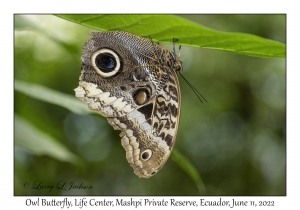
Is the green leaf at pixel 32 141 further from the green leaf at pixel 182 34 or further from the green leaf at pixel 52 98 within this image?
the green leaf at pixel 182 34

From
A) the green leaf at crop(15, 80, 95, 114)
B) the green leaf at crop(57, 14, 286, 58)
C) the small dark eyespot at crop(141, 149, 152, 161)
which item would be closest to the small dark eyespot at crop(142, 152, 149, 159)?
the small dark eyespot at crop(141, 149, 152, 161)

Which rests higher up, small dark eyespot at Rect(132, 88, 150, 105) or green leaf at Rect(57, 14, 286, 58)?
green leaf at Rect(57, 14, 286, 58)

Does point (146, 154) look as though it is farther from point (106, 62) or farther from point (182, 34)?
point (182, 34)

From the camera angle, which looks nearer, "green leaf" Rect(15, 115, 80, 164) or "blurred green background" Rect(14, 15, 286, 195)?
"green leaf" Rect(15, 115, 80, 164)

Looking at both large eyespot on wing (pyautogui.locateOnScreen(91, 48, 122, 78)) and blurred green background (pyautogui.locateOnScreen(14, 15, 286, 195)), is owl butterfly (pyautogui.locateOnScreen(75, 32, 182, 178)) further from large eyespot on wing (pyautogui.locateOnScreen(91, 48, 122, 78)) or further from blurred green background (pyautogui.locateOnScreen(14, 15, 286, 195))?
blurred green background (pyautogui.locateOnScreen(14, 15, 286, 195))

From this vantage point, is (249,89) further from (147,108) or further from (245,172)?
(147,108)

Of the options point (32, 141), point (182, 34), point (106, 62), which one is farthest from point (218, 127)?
point (182, 34)

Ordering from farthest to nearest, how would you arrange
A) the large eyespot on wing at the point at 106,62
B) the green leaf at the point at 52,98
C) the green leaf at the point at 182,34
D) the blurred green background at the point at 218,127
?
the blurred green background at the point at 218,127, the green leaf at the point at 52,98, the large eyespot on wing at the point at 106,62, the green leaf at the point at 182,34

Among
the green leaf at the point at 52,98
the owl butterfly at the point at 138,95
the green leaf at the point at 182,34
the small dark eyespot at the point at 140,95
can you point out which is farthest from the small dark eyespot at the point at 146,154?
the green leaf at the point at 182,34
